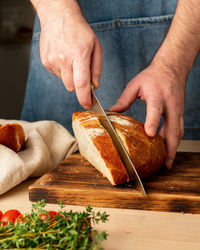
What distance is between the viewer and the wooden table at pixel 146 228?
2.69ft

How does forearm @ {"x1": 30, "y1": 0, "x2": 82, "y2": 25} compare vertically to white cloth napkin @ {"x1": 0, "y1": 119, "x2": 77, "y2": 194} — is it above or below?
above

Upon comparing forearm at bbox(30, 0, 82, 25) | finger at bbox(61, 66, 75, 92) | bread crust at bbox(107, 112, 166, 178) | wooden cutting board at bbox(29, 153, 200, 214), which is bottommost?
wooden cutting board at bbox(29, 153, 200, 214)

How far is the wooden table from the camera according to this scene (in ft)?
2.69

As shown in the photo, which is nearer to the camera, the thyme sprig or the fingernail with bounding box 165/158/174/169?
the thyme sprig

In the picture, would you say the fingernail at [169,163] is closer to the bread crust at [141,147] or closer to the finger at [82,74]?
the bread crust at [141,147]

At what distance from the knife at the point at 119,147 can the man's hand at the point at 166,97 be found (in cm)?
15

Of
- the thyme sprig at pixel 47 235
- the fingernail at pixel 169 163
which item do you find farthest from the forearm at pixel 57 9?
the thyme sprig at pixel 47 235

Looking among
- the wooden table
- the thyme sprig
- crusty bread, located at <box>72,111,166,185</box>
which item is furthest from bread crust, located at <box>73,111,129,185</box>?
the thyme sprig

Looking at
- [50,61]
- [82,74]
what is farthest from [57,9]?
[82,74]

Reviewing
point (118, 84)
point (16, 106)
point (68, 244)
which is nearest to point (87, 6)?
point (118, 84)

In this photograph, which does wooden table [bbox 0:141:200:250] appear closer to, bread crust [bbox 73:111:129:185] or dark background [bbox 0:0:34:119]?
bread crust [bbox 73:111:129:185]

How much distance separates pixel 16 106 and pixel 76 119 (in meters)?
2.77

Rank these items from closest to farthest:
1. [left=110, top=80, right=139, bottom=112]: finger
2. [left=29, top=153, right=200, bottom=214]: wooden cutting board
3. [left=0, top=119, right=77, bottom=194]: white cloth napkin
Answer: [left=29, top=153, right=200, bottom=214]: wooden cutting board → [left=0, top=119, right=77, bottom=194]: white cloth napkin → [left=110, top=80, right=139, bottom=112]: finger

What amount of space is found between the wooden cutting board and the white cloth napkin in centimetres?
8
